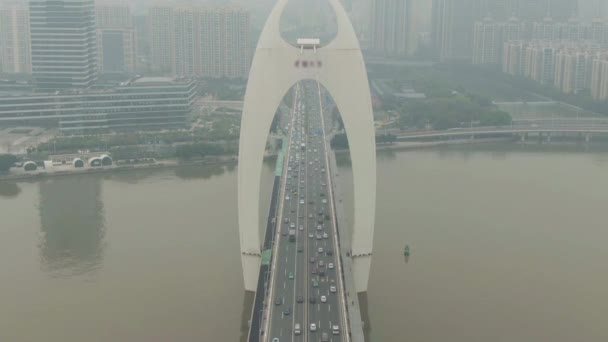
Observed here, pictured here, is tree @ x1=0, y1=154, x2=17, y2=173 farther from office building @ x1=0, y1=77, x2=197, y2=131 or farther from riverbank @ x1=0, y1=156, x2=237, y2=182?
office building @ x1=0, y1=77, x2=197, y2=131

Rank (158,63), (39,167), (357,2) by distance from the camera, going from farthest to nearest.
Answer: (357,2), (158,63), (39,167)

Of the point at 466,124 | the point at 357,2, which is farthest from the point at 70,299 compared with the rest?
the point at 357,2

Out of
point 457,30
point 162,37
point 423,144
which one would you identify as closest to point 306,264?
point 423,144

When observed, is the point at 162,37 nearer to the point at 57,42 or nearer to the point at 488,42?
the point at 57,42

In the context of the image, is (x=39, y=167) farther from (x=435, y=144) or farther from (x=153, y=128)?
(x=435, y=144)

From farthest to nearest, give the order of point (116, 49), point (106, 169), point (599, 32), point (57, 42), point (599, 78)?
point (599, 32), point (116, 49), point (599, 78), point (57, 42), point (106, 169)

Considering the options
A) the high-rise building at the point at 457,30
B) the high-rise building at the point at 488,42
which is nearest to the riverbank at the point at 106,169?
the high-rise building at the point at 488,42

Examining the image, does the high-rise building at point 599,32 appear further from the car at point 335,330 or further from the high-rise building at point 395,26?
the car at point 335,330
